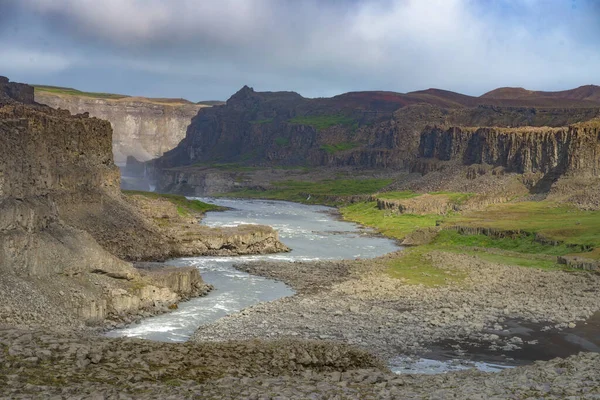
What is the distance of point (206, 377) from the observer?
24172 millimetres

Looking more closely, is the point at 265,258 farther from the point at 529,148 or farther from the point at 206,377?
the point at 529,148

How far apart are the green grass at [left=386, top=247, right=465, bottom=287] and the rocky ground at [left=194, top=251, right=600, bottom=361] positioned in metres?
0.97

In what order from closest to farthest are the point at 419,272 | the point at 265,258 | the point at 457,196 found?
the point at 419,272 → the point at 265,258 → the point at 457,196

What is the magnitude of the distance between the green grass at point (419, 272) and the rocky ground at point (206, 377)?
37.9 meters

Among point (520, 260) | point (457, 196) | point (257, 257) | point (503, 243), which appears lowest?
point (257, 257)

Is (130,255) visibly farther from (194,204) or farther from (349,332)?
(194,204)

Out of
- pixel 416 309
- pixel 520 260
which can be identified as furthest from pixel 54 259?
pixel 520 260

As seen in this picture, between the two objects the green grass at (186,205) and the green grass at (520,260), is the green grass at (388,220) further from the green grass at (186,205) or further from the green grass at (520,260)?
the green grass at (186,205)

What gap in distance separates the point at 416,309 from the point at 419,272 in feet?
59.0

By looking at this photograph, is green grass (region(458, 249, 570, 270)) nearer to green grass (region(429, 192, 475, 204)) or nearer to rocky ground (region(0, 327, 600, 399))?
rocky ground (region(0, 327, 600, 399))

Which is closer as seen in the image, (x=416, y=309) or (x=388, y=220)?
(x=416, y=309)

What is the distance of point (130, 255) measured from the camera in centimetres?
7594

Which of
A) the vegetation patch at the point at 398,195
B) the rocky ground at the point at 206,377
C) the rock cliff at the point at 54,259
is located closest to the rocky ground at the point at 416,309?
the rock cliff at the point at 54,259

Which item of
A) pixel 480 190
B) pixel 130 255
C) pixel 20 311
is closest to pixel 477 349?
pixel 20 311
